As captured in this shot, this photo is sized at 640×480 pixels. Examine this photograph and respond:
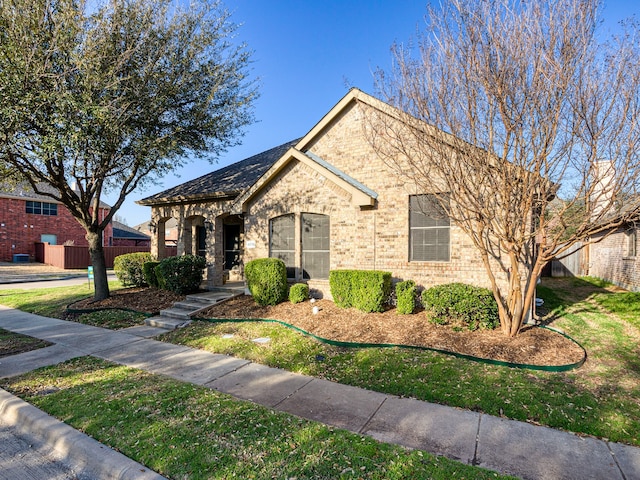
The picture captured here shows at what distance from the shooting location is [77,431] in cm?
383

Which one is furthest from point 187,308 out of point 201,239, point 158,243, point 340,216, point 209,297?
point 158,243

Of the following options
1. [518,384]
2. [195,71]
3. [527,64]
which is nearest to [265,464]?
[518,384]

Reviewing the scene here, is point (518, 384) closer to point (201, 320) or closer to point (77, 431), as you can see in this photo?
point (77, 431)

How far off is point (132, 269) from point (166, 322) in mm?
6010

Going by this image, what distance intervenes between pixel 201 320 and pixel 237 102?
24.8 ft

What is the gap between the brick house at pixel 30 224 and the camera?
27953mm

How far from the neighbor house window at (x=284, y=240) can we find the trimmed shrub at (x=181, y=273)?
2.72 m

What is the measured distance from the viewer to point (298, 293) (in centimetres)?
928

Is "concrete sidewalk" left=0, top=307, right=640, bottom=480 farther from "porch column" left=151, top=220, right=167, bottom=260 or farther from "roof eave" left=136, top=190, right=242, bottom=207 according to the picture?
"porch column" left=151, top=220, right=167, bottom=260

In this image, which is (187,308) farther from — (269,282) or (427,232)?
(427,232)

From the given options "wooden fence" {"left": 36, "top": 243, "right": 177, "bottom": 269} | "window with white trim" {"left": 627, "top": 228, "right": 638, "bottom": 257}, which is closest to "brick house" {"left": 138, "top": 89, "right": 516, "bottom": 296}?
"window with white trim" {"left": 627, "top": 228, "right": 638, "bottom": 257}

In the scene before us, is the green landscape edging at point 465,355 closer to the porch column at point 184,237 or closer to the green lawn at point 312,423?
the green lawn at point 312,423

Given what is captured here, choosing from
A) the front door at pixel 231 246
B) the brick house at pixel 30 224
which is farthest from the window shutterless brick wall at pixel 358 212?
the brick house at pixel 30 224

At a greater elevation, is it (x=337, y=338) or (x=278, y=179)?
(x=278, y=179)
